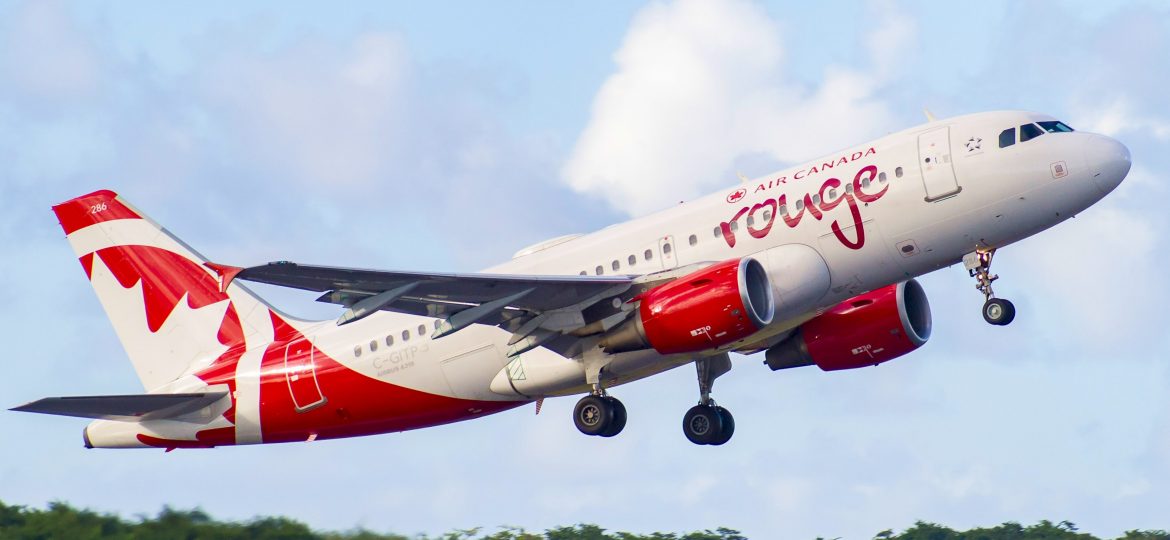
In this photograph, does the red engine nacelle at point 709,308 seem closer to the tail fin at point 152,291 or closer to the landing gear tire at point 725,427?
the landing gear tire at point 725,427

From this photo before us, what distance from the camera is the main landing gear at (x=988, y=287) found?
34500 mm

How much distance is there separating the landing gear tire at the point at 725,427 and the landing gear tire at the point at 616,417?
3254 millimetres

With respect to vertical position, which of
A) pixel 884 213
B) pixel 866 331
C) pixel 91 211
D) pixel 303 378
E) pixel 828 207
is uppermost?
pixel 91 211

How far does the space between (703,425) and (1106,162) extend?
11.0 meters

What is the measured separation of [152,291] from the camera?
135 feet

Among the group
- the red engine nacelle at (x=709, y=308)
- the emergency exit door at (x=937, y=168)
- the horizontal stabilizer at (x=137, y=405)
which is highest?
the emergency exit door at (x=937, y=168)

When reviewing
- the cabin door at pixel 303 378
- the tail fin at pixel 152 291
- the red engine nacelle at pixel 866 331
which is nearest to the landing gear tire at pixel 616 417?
the red engine nacelle at pixel 866 331

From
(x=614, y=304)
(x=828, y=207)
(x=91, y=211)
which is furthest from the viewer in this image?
(x=91, y=211)

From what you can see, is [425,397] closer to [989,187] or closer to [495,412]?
[495,412]

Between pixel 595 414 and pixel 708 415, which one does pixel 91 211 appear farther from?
pixel 708 415

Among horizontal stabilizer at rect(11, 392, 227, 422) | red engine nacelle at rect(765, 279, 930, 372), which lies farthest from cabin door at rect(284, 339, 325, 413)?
red engine nacelle at rect(765, 279, 930, 372)

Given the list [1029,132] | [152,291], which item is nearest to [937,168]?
[1029,132]

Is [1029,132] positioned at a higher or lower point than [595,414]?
higher

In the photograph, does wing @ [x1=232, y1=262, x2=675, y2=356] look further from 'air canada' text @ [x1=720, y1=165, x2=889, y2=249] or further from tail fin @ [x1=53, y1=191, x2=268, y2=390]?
tail fin @ [x1=53, y1=191, x2=268, y2=390]
